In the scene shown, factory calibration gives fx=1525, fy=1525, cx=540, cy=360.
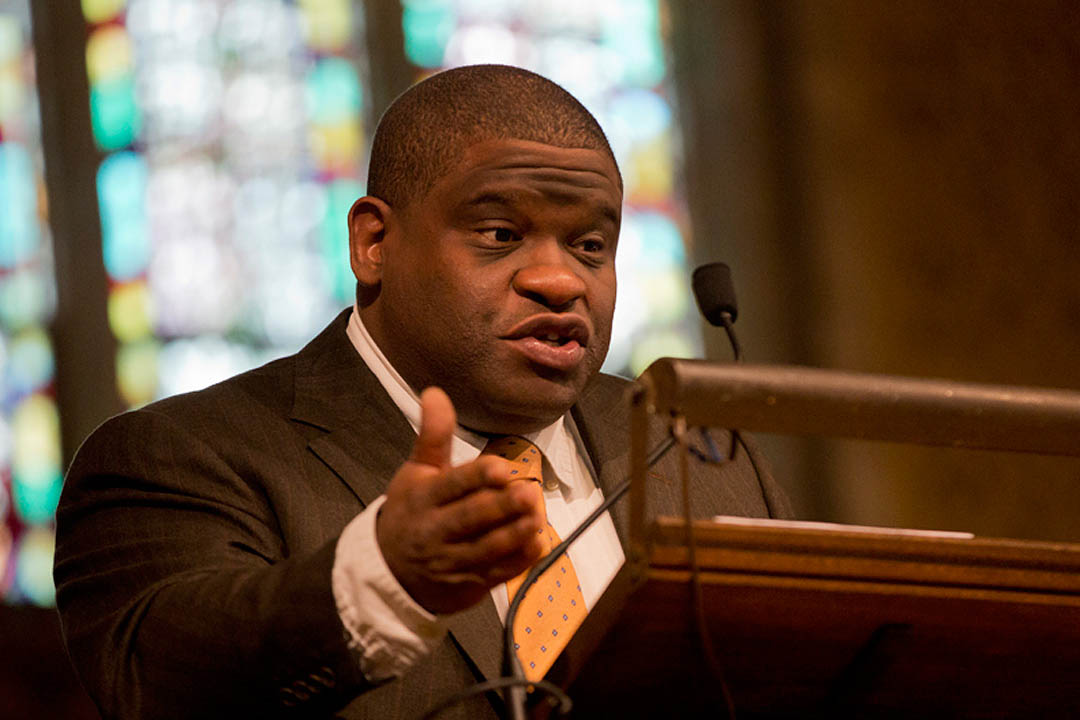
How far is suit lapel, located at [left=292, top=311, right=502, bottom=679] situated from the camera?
2035 mm

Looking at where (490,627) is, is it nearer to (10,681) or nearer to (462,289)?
(462,289)

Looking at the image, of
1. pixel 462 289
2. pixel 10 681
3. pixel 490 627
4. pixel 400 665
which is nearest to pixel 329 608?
pixel 400 665

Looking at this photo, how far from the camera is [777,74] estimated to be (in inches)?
238

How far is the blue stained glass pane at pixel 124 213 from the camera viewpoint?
16.8 ft

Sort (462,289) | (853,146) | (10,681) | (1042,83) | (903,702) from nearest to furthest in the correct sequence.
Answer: (903,702) → (462,289) → (10,681) → (853,146) → (1042,83)

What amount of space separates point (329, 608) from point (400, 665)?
10 cm

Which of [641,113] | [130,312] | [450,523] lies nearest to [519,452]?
[450,523]

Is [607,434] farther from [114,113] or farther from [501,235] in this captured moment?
[114,113]

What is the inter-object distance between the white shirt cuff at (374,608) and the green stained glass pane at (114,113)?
12.8 feet

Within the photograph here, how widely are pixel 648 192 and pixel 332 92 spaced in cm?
130

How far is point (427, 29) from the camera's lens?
5844mm

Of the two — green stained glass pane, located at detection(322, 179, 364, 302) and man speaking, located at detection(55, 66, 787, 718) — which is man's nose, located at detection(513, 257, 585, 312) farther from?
green stained glass pane, located at detection(322, 179, 364, 302)

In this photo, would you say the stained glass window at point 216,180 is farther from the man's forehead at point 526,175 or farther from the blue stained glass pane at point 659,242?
the man's forehead at point 526,175

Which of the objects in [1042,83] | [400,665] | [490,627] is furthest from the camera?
[1042,83]
